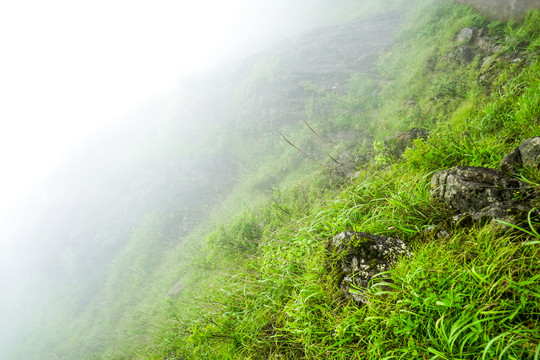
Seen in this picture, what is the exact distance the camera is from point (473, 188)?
86.8 inches

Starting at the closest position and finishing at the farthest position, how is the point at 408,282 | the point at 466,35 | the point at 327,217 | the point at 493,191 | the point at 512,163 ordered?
the point at 408,282 → the point at 493,191 → the point at 512,163 → the point at 327,217 → the point at 466,35

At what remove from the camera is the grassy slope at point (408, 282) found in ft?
4.80

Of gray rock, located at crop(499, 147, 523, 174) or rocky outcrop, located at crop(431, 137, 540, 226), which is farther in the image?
gray rock, located at crop(499, 147, 523, 174)

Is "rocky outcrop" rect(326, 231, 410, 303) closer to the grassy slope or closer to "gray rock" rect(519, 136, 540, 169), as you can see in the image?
the grassy slope

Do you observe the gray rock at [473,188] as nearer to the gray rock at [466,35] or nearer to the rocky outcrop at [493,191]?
the rocky outcrop at [493,191]

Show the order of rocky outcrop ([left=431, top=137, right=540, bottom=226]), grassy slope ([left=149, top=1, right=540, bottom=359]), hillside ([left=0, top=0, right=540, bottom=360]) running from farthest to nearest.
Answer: rocky outcrop ([left=431, top=137, right=540, bottom=226]), hillside ([left=0, top=0, right=540, bottom=360]), grassy slope ([left=149, top=1, right=540, bottom=359])

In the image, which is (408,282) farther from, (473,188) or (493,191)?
(493,191)

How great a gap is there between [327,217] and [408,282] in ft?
5.35

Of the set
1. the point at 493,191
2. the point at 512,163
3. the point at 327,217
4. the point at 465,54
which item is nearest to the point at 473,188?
the point at 493,191

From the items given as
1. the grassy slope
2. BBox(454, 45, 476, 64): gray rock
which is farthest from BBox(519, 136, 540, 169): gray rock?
BBox(454, 45, 476, 64): gray rock

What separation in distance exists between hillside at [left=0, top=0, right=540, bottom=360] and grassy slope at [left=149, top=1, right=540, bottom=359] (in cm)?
2

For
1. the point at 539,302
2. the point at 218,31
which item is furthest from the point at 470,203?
the point at 218,31

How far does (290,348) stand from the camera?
2.34 m

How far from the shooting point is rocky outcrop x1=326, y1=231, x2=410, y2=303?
7.13ft
